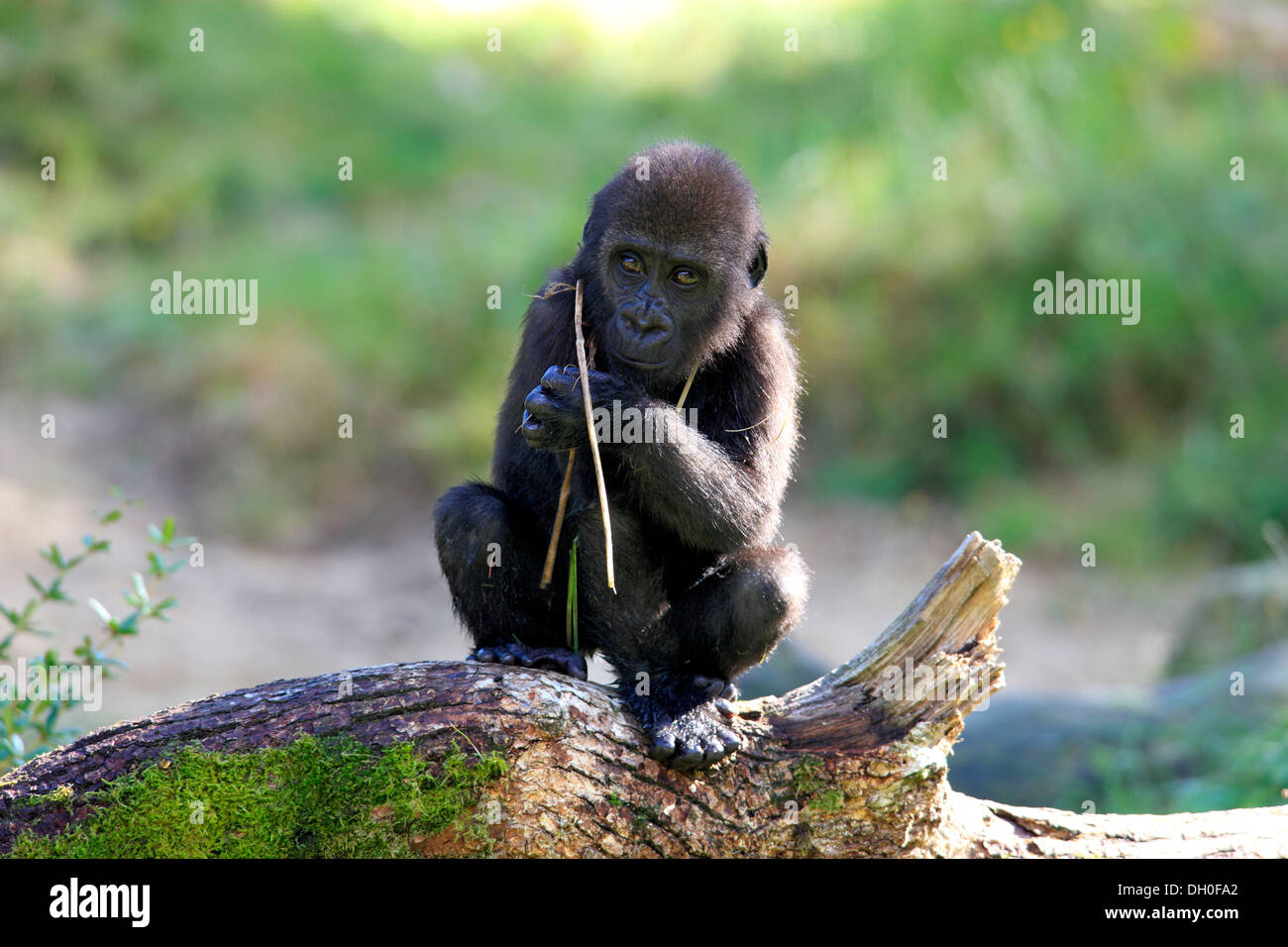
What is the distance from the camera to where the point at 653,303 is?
542 cm

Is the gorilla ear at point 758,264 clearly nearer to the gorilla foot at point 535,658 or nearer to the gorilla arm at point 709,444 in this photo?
the gorilla arm at point 709,444

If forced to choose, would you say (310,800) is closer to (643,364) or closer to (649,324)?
(643,364)

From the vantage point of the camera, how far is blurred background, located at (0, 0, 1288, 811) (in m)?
11.8

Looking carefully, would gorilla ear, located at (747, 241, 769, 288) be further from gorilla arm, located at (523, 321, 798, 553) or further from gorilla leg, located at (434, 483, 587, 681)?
gorilla leg, located at (434, 483, 587, 681)

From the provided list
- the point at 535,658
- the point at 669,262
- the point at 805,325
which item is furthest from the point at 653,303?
the point at 805,325

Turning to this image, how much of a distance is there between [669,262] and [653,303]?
20cm

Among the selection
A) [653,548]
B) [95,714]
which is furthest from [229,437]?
[653,548]

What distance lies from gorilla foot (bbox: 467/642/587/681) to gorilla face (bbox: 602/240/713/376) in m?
1.33

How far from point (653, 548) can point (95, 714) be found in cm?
617

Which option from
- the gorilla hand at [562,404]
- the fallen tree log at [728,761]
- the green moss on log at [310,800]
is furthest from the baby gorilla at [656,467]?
the green moss on log at [310,800]

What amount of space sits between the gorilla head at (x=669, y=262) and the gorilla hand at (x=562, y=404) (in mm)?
380

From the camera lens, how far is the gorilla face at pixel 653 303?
17.8ft

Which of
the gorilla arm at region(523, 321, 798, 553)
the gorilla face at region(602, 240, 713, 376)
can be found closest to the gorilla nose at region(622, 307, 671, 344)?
the gorilla face at region(602, 240, 713, 376)
